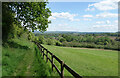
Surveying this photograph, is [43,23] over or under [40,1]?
under

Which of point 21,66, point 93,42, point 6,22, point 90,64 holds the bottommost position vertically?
point 93,42

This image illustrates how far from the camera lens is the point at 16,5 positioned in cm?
1661

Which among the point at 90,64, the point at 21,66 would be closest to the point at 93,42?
the point at 90,64

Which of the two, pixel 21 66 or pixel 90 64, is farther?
pixel 90 64

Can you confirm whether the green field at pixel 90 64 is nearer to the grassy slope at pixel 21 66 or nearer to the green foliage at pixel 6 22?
the grassy slope at pixel 21 66

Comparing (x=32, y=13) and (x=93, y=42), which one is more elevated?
(x=32, y=13)

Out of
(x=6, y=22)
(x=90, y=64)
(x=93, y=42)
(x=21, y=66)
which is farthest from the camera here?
(x=93, y=42)

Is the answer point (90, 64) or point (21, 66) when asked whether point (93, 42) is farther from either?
point (21, 66)

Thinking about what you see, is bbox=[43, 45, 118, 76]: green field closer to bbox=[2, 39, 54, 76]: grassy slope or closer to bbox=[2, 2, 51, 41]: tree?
bbox=[2, 39, 54, 76]: grassy slope

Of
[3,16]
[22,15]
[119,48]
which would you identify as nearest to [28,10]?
[22,15]

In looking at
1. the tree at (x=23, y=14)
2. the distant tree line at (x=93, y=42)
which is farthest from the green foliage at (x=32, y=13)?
the distant tree line at (x=93, y=42)

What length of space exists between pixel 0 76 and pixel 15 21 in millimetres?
13005

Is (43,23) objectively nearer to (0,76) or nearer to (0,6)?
(0,6)

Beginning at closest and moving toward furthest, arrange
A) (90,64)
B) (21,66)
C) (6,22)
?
(21,66) < (90,64) < (6,22)
